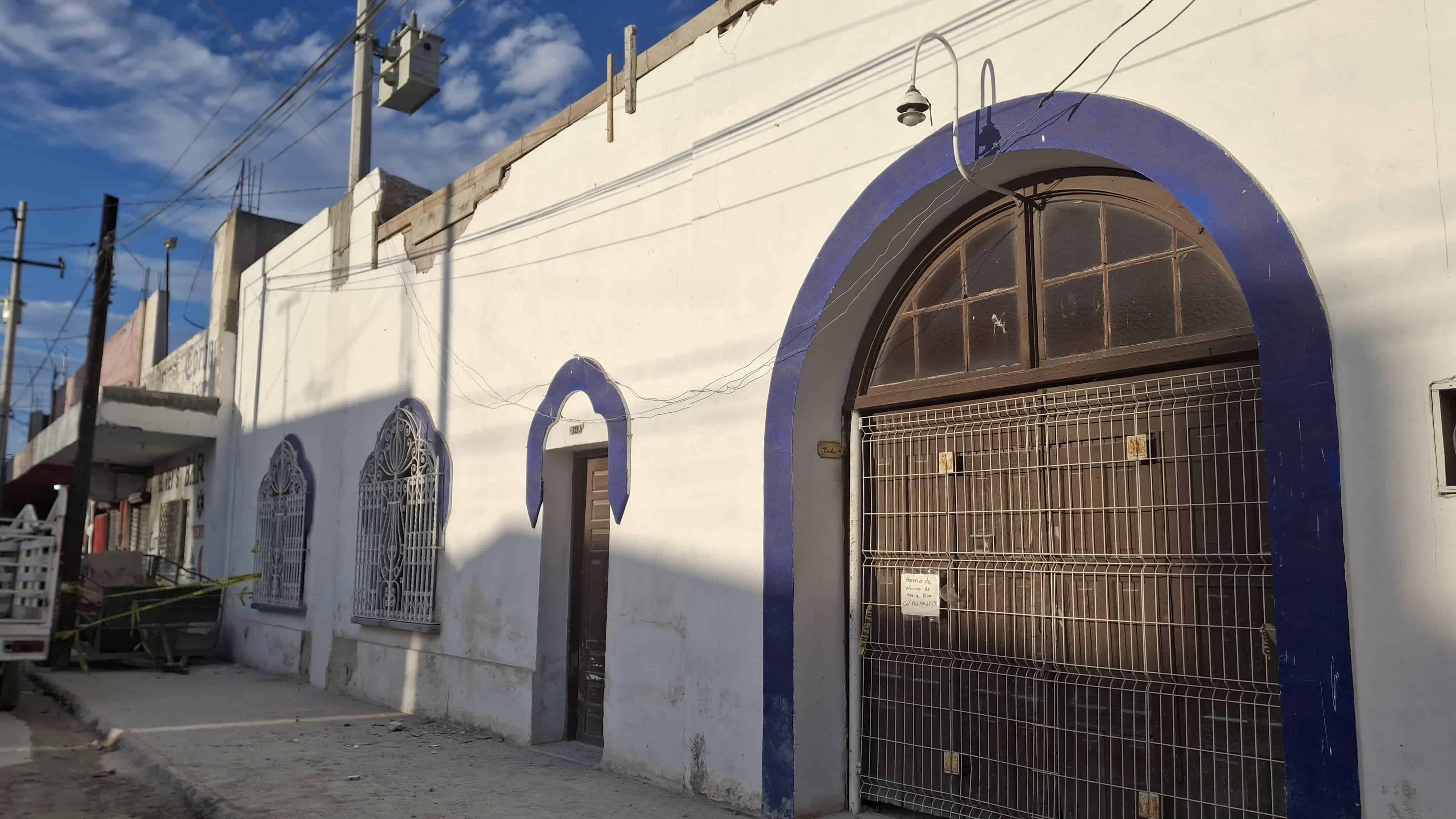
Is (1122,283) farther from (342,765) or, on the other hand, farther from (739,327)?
(342,765)

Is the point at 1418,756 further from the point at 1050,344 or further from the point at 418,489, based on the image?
the point at 418,489

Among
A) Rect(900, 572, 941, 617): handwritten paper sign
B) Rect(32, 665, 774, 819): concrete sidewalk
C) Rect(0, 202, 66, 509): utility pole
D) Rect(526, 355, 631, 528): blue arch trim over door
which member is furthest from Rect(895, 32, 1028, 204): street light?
Rect(0, 202, 66, 509): utility pole

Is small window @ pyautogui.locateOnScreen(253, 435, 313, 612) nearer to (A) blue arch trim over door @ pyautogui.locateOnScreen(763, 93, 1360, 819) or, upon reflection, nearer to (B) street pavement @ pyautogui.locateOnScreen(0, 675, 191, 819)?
(B) street pavement @ pyautogui.locateOnScreen(0, 675, 191, 819)

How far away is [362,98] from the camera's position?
14039 mm

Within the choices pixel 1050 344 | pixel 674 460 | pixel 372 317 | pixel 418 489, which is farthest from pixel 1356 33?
pixel 372 317

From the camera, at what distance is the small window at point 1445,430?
3352mm

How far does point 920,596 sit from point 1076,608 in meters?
0.88

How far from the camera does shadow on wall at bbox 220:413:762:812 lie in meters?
6.00

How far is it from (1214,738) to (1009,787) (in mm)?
1093

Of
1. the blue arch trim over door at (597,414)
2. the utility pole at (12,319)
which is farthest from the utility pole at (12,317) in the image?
the blue arch trim over door at (597,414)

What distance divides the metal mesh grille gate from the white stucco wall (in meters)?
0.49

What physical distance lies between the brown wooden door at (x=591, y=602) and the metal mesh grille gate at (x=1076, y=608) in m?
2.59

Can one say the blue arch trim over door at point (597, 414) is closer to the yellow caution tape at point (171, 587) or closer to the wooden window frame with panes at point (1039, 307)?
the wooden window frame with panes at point (1039, 307)

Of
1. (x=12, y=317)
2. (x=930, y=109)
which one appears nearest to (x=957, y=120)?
(x=930, y=109)
